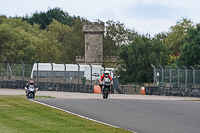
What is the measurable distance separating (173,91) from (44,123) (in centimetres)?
2937

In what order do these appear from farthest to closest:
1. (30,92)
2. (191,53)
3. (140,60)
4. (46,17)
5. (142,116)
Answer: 1. (46,17)
2. (140,60)
3. (191,53)
4. (30,92)
5. (142,116)

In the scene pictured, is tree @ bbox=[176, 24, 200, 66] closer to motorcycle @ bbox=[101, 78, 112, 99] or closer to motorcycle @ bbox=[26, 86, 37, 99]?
motorcycle @ bbox=[101, 78, 112, 99]

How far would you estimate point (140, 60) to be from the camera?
74438 millimetres

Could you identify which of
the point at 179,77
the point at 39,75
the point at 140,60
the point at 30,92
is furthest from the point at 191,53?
the point at 30,92

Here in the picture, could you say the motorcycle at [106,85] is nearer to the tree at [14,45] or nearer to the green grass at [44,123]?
the green grass at [44,123]

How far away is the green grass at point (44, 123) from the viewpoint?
1346cm

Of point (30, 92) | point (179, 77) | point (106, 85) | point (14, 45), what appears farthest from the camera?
point (14, 45)

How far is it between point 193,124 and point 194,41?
1980 inches

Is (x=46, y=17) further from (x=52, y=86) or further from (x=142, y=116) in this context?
(x=142, y=116)

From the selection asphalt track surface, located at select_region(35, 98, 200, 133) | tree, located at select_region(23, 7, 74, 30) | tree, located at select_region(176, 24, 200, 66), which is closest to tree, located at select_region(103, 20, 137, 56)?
tree, located at select_region(23, 7, 74, 30)

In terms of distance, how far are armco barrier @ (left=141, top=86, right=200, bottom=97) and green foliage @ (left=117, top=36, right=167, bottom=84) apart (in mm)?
26179

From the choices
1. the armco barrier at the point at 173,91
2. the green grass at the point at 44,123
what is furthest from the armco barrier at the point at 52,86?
the green grass at the point at 44,123

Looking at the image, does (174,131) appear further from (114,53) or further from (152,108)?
(114,53)

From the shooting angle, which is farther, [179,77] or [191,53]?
[191,53]
